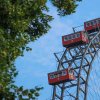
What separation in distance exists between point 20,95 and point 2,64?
49.2 inches

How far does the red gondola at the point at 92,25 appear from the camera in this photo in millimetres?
81356

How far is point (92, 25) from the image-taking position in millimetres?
81625

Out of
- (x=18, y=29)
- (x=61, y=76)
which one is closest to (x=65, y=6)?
(x=18, y=29)

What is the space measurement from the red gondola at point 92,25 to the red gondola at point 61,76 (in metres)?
8.80

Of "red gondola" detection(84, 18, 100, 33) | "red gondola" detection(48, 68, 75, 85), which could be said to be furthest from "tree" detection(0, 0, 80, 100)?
"red gondola" detection(84, 18, 100, 33)

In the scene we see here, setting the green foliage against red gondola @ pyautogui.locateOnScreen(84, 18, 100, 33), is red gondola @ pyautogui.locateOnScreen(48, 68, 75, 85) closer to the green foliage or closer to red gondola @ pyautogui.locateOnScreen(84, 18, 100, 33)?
red gondola @ pyautogui.locateOnScreen(84, 18, 100, 33)

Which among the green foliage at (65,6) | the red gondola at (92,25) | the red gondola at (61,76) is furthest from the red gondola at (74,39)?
the green foliage at (65,6)

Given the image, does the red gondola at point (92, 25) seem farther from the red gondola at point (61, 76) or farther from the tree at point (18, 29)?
the tree at point (18, 29)

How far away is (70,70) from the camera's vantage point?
259ft

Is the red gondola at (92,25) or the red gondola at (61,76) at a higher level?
the red gondola at (92,25)

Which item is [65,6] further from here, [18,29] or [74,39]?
[74,39]

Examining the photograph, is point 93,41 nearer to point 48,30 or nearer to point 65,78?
point 65,78

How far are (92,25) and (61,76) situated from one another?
1174 cm

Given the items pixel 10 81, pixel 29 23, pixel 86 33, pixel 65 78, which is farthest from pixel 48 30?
pixel 86 33
